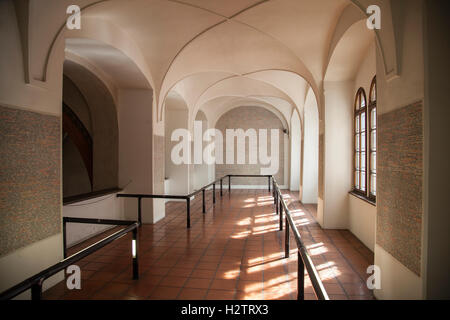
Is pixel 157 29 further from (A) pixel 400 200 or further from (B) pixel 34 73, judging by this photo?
(A) pixel 400 200

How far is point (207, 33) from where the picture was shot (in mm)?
6781

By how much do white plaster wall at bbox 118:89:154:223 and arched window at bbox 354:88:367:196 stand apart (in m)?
5.39

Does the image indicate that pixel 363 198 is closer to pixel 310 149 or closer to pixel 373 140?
pixel 373 140

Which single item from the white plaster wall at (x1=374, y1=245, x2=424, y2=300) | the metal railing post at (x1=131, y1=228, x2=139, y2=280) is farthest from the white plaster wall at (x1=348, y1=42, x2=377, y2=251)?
the metal railing post at (x1=131, y1=228, x2=139, y2=280)

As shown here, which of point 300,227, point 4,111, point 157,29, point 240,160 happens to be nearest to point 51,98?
point 4,111

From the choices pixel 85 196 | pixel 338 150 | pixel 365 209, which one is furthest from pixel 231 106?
pixel 365 209

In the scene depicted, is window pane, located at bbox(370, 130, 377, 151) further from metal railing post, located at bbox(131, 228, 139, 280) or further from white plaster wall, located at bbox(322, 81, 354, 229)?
metal railing post, located at bbox(131, 228, 139, 280)

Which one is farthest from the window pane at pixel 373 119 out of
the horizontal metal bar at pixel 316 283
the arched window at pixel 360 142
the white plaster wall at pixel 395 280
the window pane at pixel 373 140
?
the horizontal metal bar at pixel 316 283

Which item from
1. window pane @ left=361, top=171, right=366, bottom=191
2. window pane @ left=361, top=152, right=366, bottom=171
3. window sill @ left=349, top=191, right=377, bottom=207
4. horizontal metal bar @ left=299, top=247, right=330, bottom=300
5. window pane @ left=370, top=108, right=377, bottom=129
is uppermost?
window pane @ left=370, top=108, right=377, bottom=129

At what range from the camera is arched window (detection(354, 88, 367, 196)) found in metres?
6.84

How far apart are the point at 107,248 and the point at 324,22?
6405 millimetres

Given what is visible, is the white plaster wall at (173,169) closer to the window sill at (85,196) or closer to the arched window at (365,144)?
the window sill at (85,196)

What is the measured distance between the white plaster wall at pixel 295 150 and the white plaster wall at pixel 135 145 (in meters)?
8.81

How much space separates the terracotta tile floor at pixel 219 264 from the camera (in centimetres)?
407
